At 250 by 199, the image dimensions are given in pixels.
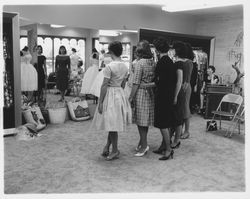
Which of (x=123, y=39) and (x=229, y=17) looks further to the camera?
(x=229, y=17)

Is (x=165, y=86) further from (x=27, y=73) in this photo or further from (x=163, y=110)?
(x=27, y=73)

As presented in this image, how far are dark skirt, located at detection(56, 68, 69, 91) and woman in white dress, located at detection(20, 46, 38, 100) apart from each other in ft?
1.87

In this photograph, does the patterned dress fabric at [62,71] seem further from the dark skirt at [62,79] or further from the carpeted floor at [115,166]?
the carpeted floor at [115,166]

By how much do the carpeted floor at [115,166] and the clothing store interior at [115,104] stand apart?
0.01 meters

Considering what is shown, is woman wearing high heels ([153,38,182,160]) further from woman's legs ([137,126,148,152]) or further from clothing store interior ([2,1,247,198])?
woman's legs ([137,126,148,152])

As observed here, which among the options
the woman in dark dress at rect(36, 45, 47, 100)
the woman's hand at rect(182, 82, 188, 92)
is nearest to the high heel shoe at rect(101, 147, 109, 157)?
the woman's hand at rect(182, 82, 188, 92)

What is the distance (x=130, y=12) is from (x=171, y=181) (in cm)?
515

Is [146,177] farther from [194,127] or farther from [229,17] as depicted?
[229,17]

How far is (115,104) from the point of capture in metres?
3.71

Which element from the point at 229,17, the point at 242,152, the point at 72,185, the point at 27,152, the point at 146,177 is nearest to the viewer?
the point at 72,185

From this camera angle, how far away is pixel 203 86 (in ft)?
24.5

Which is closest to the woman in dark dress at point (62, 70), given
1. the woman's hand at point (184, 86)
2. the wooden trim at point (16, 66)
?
the wooden trim at point (16, 66)

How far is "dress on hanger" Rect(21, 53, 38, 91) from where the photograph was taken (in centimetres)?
557

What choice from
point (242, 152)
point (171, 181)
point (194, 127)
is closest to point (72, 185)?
point (171, 181)
